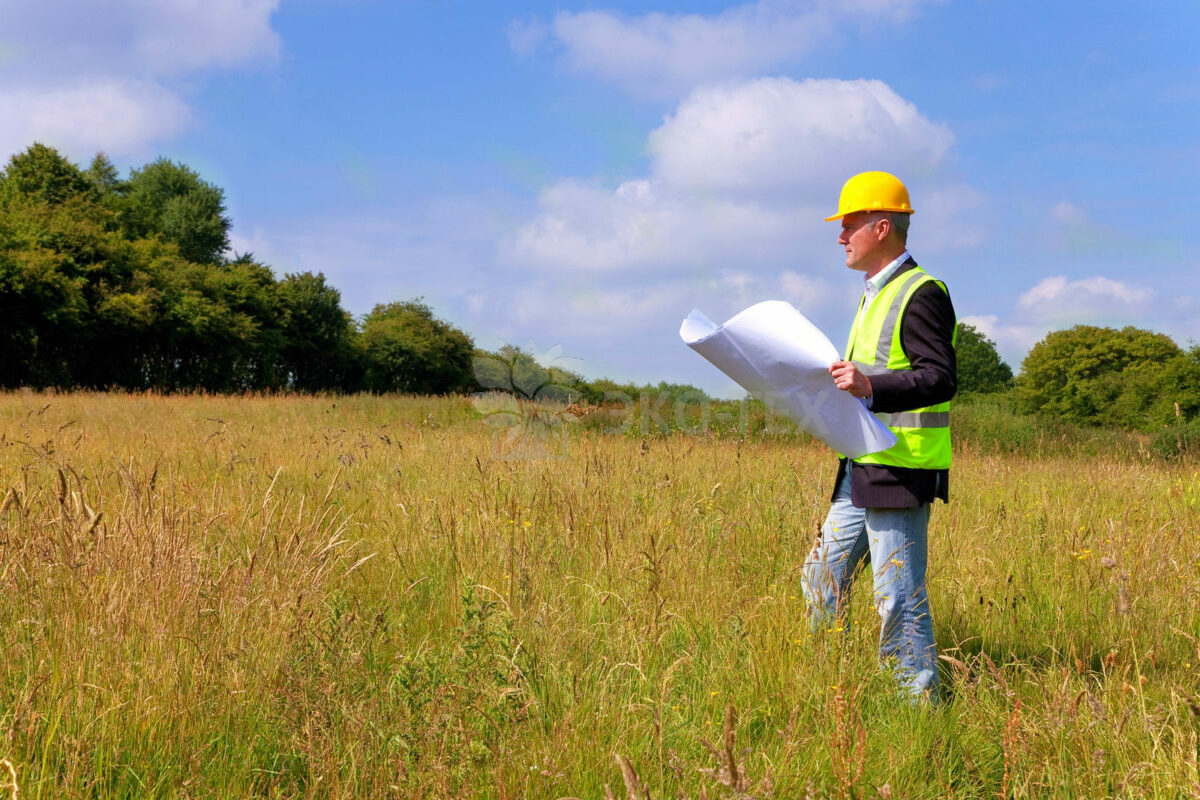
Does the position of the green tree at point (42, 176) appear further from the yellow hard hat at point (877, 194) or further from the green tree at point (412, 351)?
the yellow hard hat at point (877, 194)

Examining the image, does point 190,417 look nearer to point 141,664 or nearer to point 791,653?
point 141,664

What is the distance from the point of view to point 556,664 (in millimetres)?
2436

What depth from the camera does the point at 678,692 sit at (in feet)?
8.34

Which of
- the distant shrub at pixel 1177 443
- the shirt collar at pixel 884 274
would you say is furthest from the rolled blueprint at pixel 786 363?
the distant shrub at pixel 1177 443

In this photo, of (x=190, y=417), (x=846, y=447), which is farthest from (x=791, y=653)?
(x=190, y=417)

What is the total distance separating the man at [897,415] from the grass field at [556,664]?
17 centimetres

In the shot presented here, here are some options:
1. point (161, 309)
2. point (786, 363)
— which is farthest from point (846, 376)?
point (161, 309)

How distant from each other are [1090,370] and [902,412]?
4143 cm

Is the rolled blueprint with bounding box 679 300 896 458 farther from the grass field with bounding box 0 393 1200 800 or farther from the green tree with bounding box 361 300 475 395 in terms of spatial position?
the green tree with bounding box 361 300 475 395

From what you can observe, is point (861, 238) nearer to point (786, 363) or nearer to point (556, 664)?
point (786, 363)

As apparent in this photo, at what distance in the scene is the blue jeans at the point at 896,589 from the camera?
102 inches

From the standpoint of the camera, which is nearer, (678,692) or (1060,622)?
(678,692)

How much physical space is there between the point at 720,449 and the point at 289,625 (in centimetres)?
620

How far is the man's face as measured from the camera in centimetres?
271
